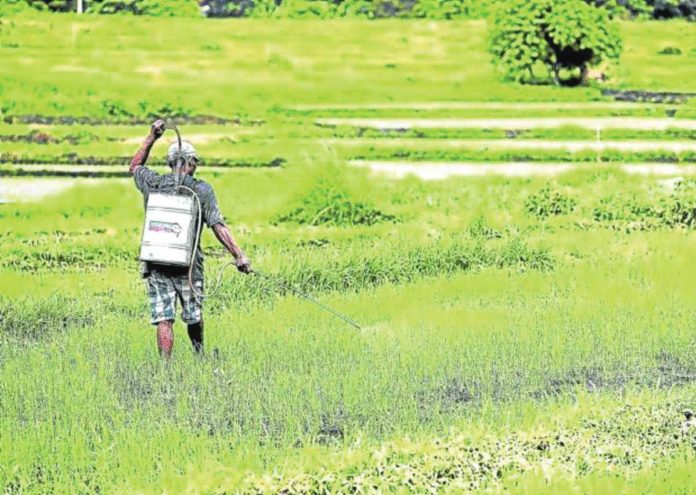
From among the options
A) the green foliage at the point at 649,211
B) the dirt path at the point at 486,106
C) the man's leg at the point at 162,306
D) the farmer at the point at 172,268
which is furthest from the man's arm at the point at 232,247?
the dirt path at the point at 486,106

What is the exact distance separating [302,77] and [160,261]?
6.84 metres

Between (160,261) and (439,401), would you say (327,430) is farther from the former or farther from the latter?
(160,261)

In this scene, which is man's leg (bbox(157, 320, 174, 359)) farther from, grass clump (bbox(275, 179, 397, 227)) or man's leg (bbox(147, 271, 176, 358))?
grass clump (bbox(275, 179, 397, 227))

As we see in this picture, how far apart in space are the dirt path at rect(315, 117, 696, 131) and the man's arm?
6.27m

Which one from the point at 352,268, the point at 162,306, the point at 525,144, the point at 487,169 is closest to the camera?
the point at 162,306

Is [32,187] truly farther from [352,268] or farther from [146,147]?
[146,147]

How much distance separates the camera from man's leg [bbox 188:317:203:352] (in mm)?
6668

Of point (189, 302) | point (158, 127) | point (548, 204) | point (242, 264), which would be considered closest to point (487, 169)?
point (548, 204)

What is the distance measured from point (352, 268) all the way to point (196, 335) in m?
2.03

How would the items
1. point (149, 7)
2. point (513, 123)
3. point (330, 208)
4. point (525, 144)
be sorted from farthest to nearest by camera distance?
point (149, 7)
point (513, 123)
point (525, 144)
point (330, 208)

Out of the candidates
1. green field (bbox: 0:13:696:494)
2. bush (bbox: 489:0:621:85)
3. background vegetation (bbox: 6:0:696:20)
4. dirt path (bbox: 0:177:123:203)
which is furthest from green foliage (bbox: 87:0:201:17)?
bush (bbox: 489:0:621:85)

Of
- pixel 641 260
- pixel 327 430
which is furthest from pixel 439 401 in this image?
pixel 641 260

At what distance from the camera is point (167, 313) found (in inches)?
257

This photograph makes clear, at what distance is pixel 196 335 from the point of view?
6.71m
